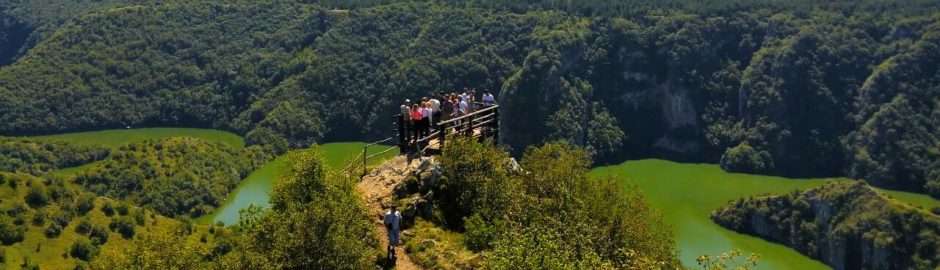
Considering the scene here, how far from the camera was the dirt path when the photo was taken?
2915 centimetres

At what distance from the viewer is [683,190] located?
417 ft

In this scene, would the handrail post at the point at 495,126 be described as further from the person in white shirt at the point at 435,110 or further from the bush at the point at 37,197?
the bush at the point at 37,197

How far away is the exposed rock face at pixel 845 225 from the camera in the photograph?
9169 cm

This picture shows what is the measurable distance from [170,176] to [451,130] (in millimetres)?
83933

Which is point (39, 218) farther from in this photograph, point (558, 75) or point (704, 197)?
point (558, 75)

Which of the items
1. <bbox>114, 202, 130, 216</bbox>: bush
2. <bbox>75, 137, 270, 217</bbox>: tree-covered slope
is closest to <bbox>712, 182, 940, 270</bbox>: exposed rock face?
<bbox>75, 137, 270, 217</bbox>: tree-covered slope

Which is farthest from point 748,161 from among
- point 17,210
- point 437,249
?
point 437,249

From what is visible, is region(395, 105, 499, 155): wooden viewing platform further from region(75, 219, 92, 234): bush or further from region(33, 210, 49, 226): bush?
region(33, 210, 49, 226): bush

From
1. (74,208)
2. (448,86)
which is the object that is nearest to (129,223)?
(74,208)

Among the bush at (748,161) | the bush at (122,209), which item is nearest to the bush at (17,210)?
the bush at (122,209)

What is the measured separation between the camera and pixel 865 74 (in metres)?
144

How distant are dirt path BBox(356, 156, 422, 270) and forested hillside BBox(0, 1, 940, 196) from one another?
4173 inches

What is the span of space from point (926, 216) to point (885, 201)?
16.4 ft

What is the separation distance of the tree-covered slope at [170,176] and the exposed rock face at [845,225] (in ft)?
221
